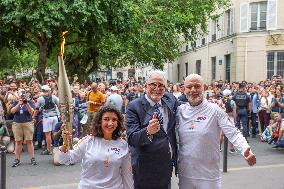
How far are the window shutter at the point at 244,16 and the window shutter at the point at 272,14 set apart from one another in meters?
1.49

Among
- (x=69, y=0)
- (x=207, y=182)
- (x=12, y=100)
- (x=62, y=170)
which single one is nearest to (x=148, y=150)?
(x=207, y=182)

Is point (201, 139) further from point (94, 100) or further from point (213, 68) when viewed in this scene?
point (213, 68)

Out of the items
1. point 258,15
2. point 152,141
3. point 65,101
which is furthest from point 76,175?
point 258,15

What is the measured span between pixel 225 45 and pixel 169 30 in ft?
26.2

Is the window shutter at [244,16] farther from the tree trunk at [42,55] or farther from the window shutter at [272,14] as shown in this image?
the tree trunk at [42,55]

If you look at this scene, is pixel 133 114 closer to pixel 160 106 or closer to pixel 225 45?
pixel 160 106

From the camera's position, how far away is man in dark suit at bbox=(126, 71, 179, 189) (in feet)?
13.8

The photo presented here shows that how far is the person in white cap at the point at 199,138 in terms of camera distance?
4453mm

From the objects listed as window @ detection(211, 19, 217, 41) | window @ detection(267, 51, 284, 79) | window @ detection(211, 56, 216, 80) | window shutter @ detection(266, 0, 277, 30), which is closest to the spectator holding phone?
window @ detection(267, 51, 284, 79)

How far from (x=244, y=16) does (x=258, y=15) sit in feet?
2.96

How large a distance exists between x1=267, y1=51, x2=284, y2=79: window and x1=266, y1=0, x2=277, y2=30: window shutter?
1.73 metres

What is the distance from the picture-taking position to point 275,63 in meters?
29.6

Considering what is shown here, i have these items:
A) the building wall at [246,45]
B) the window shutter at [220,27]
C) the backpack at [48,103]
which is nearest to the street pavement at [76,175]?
the backpack at [48,103]

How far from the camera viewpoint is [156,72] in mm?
4336
